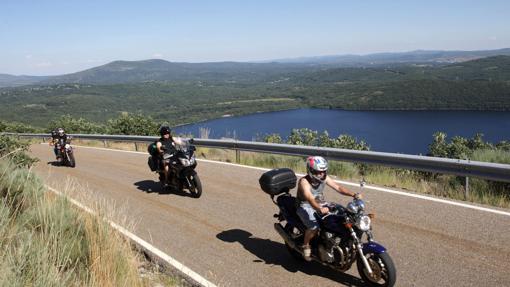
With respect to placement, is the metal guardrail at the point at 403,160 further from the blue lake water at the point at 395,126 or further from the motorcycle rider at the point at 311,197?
the blue lake water at the point at 395,126

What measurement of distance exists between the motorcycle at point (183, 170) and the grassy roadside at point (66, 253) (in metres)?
3.27

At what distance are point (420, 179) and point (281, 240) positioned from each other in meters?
4.51

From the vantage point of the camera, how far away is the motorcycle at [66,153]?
16.5m

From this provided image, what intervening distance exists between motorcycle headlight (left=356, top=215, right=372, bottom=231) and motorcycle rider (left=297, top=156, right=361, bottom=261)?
63 centimetres

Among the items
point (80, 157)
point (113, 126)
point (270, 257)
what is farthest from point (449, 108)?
point (270, 257)

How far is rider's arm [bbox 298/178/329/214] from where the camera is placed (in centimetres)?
545

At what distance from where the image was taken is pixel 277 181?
630cm

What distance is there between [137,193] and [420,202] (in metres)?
6.41

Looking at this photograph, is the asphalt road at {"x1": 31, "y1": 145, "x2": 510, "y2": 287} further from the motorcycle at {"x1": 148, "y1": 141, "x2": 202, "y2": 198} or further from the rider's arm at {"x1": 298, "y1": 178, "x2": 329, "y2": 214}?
the rider's arm at {"x1": 298, "y1": 178, "x2": 329, "y2": 214}

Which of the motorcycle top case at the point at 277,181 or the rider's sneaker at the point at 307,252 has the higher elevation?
the motorcycle top case at the point at 277,181

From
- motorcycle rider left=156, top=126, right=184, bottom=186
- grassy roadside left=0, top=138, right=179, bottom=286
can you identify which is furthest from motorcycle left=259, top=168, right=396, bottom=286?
motorcycle rider left=156, top=126, right=184, bottom=186

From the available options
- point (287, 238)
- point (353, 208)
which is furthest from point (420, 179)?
point (353, 208)

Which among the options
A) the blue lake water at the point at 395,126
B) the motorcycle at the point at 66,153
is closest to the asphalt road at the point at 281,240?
the motorcycle at the point at 66,153

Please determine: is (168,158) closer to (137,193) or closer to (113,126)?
(137,193)
